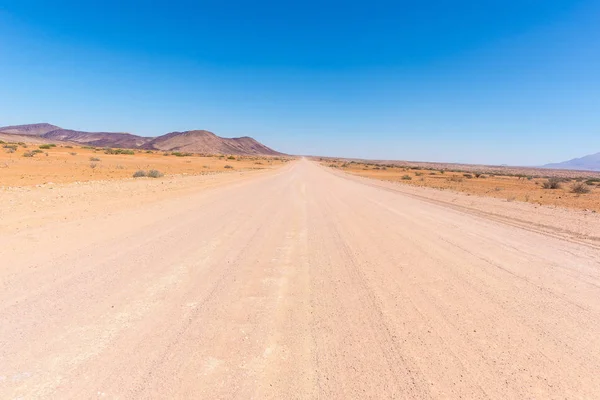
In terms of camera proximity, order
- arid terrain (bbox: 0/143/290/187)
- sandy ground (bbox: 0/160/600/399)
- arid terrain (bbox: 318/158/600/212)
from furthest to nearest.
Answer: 1. arid terrain (bbox: 0/143/290/187)
2. arid terrain (bbox: 318/158/600/212)
3. sandy ground (bbox: 0/160/600/399)

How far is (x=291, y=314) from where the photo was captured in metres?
3.89

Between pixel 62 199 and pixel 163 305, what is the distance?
35.8ft

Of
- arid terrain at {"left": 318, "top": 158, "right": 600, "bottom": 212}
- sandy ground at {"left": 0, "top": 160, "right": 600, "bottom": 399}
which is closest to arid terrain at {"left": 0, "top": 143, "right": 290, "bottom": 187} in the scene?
sandy ground at {"left": 0, "top": 160, "right": 600, "bottom": 399}

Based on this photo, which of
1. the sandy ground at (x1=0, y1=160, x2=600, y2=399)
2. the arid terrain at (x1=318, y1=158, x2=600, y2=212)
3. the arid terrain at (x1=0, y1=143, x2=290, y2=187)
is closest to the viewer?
the sandy ground at (x1=0, y1=160, x2=600, y2=399)

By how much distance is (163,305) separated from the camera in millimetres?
4039

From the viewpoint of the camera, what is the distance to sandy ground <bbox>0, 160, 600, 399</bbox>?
273 centimetres

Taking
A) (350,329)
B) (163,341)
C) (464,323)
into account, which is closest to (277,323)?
(350,329)

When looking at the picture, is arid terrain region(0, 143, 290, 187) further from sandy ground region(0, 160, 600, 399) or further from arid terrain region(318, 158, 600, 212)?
arid terrain region(318, 158, 600, 212)

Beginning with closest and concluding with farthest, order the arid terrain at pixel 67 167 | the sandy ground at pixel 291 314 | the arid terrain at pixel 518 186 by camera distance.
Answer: the sandy ground at pixel 291 314 → the arid terrain at pixel 518 186 → the arid terrain at pixel 67 167

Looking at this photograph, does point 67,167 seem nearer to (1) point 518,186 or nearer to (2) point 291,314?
(2) point 291,314

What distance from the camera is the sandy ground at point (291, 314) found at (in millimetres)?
2727

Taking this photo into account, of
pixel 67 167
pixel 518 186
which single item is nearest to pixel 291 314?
pixel 67 167

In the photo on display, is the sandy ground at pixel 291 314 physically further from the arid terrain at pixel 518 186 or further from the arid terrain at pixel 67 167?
the arid terrain at pixel 67 167

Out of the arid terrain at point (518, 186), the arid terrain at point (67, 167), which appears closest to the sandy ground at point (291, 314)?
the arid terrain at point (518, 186)
